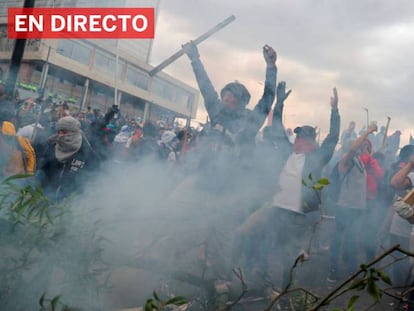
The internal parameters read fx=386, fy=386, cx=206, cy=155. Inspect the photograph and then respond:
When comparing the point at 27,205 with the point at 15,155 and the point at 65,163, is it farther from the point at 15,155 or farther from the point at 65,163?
the point at 15,155

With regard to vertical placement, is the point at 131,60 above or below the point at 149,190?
above

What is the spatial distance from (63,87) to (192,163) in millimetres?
38354

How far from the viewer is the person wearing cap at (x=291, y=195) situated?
14.0ft

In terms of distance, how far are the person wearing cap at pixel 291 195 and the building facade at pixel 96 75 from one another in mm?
27476

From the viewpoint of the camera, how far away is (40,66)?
37531mm

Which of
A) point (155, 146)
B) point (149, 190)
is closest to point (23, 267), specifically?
point (149, 190)

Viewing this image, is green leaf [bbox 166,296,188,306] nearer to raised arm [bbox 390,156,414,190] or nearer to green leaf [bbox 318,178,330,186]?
green leaf [bbox 318,178,330,186]

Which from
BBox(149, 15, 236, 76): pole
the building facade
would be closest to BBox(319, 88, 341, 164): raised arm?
BBox(149, 15, 236, 76): pole

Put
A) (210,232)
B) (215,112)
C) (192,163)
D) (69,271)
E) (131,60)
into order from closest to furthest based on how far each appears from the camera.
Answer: (69,271) < (210,232) < (215,112) < (192,163) < (131,60)

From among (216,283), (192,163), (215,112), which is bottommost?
(216,283)

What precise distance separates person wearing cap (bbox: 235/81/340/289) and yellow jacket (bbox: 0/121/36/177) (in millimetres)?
2430

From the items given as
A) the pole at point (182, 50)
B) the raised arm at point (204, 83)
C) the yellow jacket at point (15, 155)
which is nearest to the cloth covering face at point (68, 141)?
the yellow jacket at point (15, 155)

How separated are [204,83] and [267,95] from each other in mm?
709

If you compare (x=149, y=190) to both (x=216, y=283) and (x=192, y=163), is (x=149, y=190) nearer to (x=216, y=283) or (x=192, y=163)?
(x=192, y=163)
